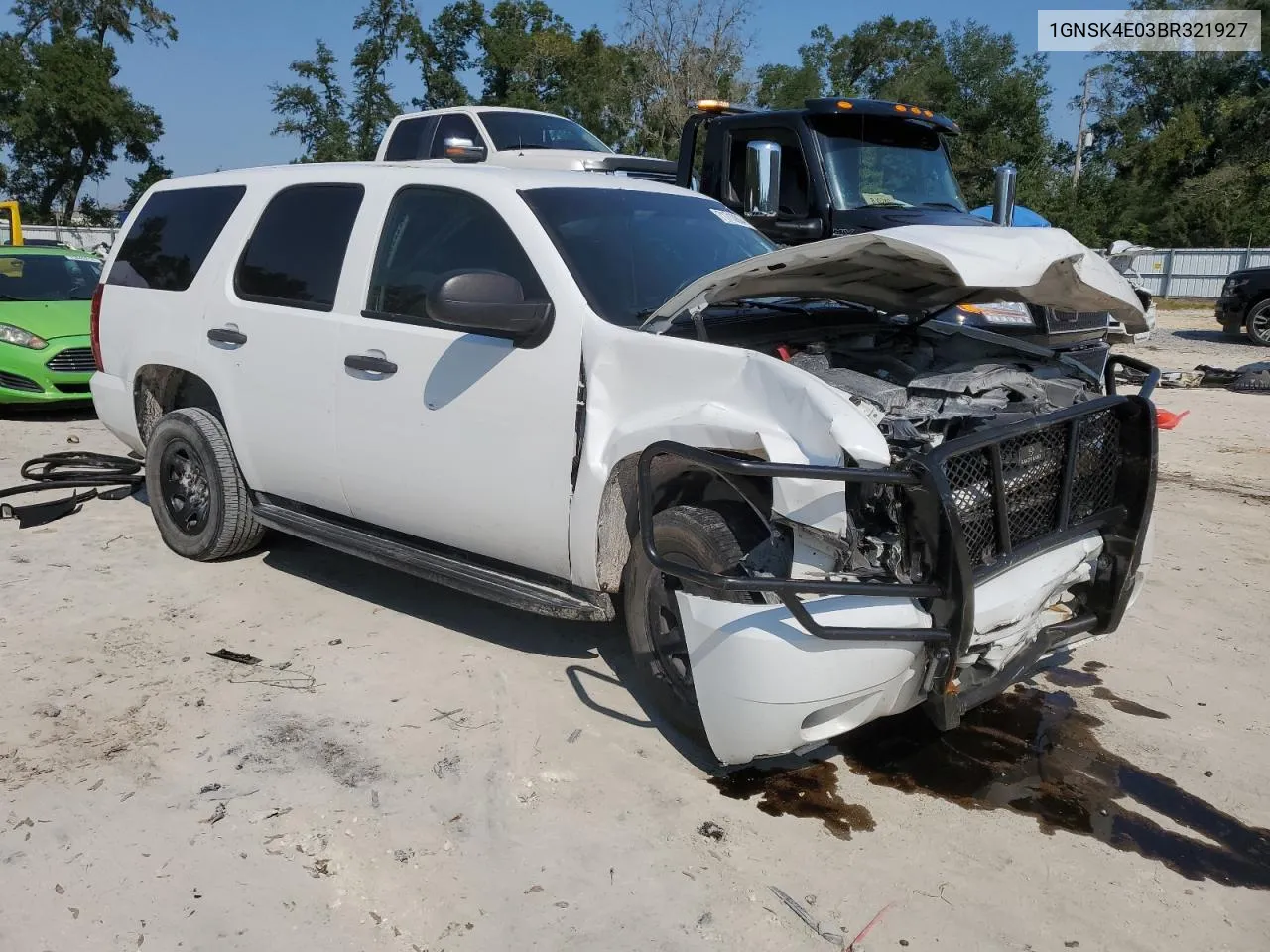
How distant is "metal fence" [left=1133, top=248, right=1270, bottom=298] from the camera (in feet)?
94.0

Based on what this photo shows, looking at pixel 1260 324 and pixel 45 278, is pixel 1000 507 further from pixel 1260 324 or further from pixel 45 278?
pixel 1260 324

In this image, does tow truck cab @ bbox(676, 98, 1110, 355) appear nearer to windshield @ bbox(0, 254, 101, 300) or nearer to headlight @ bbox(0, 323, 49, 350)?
headlight @ bbox(0, 323, 49, 350)

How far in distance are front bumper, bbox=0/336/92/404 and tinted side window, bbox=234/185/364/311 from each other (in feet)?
17.9

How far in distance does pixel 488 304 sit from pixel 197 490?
2584 millimetres

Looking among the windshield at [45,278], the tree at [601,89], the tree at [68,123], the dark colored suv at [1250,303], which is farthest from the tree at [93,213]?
the dark colored suv at [1250,303]

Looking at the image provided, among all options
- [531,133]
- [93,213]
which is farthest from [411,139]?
[93,213]

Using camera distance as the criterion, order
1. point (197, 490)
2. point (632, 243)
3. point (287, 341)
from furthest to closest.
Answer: point (197, 490)
point (287, 341)
point (632, 243)

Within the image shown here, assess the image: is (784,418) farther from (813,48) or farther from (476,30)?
(813,48)

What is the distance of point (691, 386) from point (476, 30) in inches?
1723

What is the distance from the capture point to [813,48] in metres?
54.4

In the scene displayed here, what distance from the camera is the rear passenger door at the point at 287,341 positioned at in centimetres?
477

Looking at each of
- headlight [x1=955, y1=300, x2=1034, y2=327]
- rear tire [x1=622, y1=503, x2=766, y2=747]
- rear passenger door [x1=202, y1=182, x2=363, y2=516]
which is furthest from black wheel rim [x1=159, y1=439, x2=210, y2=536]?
headlight [x1=955, y1=300, x2=1034, y2=327]

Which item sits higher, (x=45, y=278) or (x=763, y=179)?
(x=763, y=179)

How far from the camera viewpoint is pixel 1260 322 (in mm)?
16516
